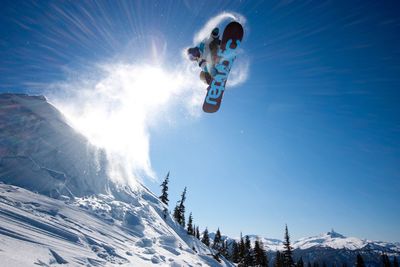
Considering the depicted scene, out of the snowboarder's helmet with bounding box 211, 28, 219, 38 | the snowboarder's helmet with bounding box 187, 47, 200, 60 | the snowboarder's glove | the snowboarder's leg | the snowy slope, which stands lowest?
the snowy slope

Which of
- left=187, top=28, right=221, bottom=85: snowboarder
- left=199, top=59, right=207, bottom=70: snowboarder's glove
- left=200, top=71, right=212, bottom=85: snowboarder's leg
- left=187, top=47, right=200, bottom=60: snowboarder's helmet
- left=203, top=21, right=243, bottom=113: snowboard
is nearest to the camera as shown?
left=203, top=21, right=243, bottom=113: snowboard

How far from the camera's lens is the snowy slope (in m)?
9.23

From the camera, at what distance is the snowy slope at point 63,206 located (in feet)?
30.3

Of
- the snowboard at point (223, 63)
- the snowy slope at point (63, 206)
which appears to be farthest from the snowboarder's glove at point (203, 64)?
the snowy slope at point (63, 206)

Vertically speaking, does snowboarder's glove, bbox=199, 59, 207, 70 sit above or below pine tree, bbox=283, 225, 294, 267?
above

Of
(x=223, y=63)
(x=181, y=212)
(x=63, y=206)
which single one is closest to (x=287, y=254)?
(x=181, y=212)

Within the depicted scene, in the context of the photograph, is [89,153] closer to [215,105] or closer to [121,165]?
[121,165]

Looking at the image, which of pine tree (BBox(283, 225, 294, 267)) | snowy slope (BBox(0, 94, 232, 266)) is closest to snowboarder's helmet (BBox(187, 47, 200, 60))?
snowy slope (BBox(0, 94, 232, 266))

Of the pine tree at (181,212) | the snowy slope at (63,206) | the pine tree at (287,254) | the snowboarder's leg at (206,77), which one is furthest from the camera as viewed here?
the pine tree at (181,212)

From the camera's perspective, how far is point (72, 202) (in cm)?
1914

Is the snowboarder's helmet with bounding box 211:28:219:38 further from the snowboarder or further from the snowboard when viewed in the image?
the snowboard

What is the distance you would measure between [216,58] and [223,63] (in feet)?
1.43

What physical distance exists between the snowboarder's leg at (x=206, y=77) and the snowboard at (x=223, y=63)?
0.89 ft

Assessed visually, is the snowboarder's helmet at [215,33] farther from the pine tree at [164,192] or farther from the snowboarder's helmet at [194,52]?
the pine tree at [164,192]
